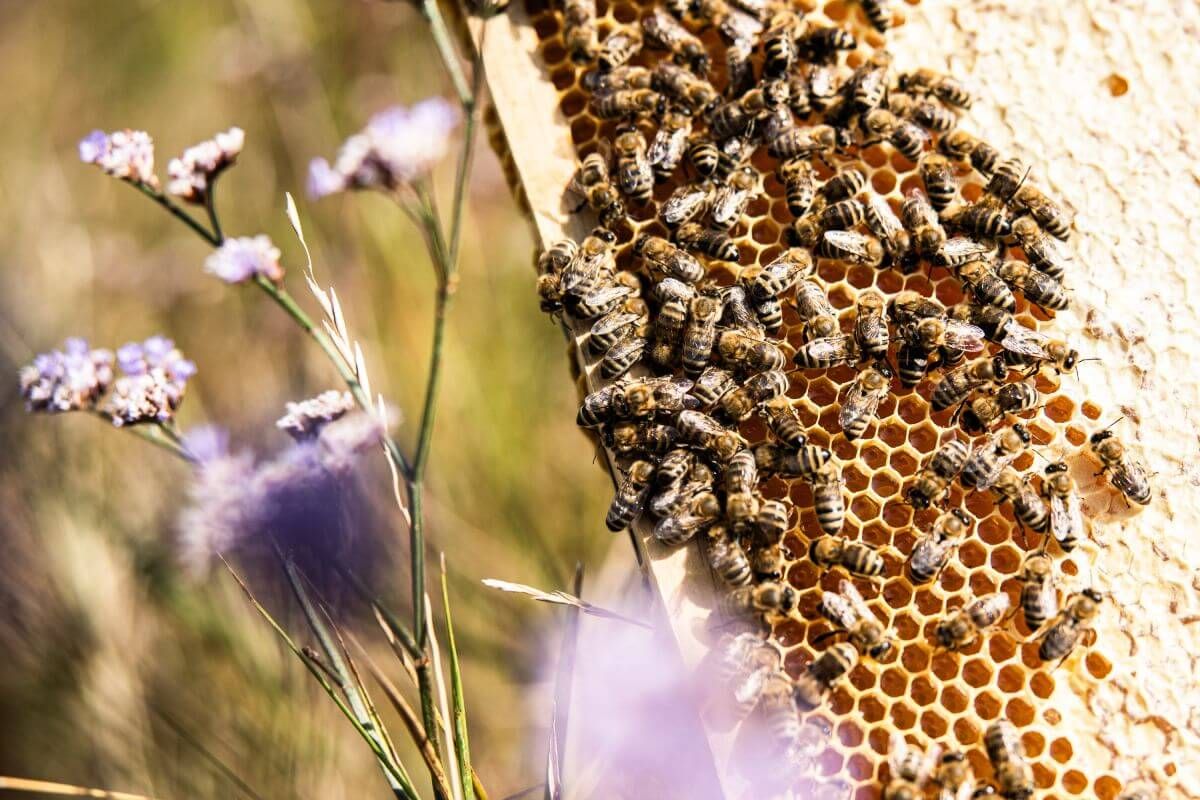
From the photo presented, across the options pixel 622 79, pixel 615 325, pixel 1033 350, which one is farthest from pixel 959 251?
pixel 622 79

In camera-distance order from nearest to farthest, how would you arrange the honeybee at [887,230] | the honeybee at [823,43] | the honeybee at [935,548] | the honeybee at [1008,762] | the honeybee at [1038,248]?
1. the honeybee at [1008,762]
2. the honeybee at [935,548]
3. the honeybee at [1038,248]
4. the honeybee at [887,230]
5. the honeybee at [823,43]

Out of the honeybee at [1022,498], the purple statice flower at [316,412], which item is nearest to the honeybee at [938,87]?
the honeybee at [1022,498]

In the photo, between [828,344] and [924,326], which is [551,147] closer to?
[828,344]

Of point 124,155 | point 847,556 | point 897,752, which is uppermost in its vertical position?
point 124,155

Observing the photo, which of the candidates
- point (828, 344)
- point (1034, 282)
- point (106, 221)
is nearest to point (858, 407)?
point (828, 344)

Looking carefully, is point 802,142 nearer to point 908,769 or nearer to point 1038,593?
point 1038,593

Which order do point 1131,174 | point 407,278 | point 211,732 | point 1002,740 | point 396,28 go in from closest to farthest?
point 1002,740 → point 1131,174 → point 211,732 → point 407,278 → point 396,28

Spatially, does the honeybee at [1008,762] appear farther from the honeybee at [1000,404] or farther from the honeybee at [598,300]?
the honeybee at [598,300]
